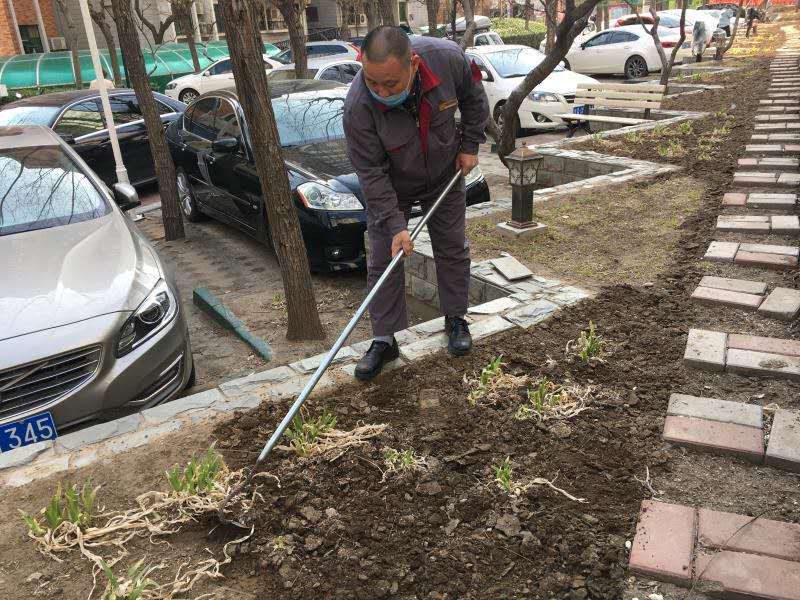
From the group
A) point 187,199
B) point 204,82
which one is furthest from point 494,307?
point 204,82

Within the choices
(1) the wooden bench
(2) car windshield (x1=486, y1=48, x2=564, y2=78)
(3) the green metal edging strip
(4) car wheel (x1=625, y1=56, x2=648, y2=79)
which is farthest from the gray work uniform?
(4) car wheel (x1=625, y1=56, x2=648, y2=79)

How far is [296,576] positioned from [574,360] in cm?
186

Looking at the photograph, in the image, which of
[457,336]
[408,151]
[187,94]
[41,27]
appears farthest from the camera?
[41,27]

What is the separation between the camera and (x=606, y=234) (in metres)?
5.42

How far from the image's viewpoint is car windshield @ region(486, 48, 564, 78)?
12.6 meters

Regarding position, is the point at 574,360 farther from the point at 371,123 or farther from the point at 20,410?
the point at 20,410

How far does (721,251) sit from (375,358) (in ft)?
9.03

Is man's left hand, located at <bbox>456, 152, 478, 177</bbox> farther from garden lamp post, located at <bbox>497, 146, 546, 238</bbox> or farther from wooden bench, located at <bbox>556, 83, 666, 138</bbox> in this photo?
wooden bench, located at <bbox>556, 83, 666, 138</bbox>

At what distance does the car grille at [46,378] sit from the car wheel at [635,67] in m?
19.5

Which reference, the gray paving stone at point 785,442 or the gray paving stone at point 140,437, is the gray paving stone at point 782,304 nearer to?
the gray paving stone at point 785,442

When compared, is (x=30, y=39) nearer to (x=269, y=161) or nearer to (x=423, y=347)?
(x=269, y=161)

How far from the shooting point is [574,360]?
3.42 metres

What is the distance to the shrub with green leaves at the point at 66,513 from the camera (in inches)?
94.7

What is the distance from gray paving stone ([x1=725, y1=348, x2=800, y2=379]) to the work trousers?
54.6 inches
